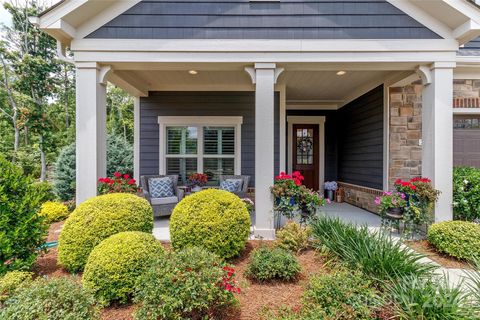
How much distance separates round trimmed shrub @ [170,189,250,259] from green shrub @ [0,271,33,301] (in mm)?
1477

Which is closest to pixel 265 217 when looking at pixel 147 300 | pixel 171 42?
pixel 147 300

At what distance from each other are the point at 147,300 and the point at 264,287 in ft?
4.02

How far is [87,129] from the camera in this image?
13.5 feet

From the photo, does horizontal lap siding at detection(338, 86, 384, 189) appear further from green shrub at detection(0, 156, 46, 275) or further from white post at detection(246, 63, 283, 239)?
green shrub at detection(0, 156, 46, 275)

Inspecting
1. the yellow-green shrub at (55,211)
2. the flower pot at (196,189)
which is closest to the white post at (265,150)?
the flower pot at (196,189)

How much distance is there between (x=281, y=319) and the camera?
2088 mm

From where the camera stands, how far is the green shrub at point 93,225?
286cm

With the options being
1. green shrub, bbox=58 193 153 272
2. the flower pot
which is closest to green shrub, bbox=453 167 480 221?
the flower pot

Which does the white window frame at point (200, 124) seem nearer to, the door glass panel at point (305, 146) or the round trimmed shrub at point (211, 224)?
the door glass panel at point (305, 146)

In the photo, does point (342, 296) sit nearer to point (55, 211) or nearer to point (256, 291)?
point (256, 291)

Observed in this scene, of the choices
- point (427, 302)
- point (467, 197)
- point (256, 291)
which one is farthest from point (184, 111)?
point (467, 197)

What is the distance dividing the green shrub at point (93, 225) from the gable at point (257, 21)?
2.77m

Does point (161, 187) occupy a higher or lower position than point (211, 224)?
higher

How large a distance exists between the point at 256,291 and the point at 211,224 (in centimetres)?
90
